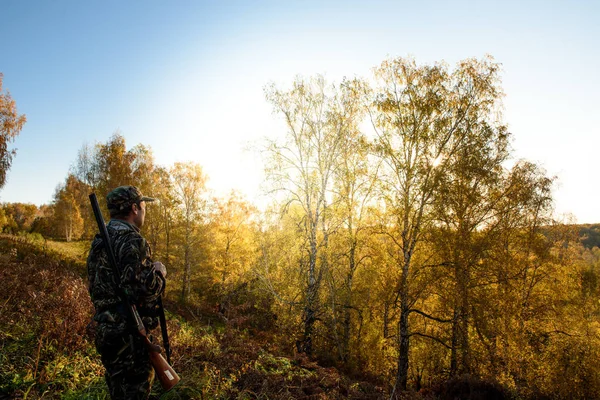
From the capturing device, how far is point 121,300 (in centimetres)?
265

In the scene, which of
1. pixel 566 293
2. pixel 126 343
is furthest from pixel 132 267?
pixel 566 293

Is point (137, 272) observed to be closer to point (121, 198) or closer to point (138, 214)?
point (138, 214)

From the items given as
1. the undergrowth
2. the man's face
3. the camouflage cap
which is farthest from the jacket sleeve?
the undergrowth

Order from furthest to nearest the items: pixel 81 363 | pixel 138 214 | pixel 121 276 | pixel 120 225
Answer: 1. pixel 81 363
2. pixel 138 214
3. pixel 120 225
4. pixel 121 276

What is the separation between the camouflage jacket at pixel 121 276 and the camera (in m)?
2.60

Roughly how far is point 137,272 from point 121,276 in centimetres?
14

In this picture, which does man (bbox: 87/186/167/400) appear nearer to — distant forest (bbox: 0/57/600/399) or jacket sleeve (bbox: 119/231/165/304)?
jacket sleeve (bbox: 119/231/165/304)

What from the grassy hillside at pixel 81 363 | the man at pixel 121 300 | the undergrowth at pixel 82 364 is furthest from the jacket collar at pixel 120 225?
the undergrowth at pixel 82 364

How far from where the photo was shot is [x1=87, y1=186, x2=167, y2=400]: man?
2.56 meters

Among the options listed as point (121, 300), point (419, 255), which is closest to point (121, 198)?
point (121, 300)

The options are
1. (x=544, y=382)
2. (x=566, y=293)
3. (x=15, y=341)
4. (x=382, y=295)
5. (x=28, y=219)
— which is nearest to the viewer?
(x=15, y=341)

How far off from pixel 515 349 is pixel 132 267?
14.2m

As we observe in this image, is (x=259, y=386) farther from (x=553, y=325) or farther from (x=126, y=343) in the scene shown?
(x=553, y=325)

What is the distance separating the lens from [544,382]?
1211 cm
